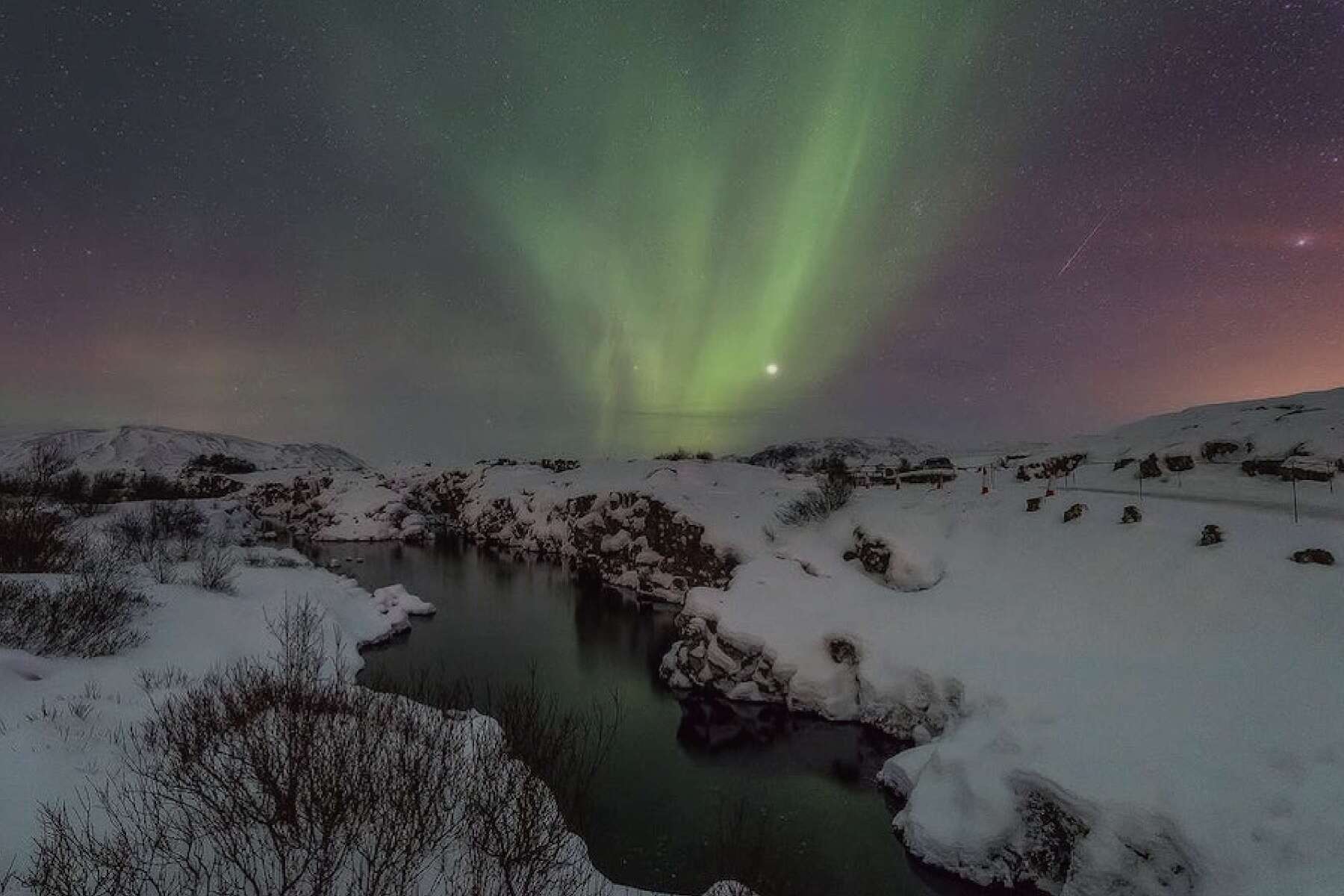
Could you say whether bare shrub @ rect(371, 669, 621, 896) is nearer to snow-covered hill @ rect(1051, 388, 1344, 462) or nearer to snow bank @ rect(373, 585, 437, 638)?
snow bank @ rect(373, 585, 437, 638)

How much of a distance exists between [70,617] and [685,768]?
81.2 ft

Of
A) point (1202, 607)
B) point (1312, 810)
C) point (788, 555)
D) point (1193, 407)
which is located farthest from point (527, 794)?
point (1193, 407)

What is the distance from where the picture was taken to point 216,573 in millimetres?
38844

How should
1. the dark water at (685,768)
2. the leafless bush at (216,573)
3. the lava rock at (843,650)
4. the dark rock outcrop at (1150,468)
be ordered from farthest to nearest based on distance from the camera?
1. the leafless bush at (216,573)
2. the dark rock outcrop at (1150,468)
3. the lava rock at (843,650)
4. the dark water at (685,768)

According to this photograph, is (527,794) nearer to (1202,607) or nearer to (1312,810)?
(1312,810)

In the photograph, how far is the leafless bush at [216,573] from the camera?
124 ft

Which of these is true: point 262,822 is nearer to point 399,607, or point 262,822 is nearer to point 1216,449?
point 399,607

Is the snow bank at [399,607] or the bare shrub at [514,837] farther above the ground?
the bare shrub at [514,837]

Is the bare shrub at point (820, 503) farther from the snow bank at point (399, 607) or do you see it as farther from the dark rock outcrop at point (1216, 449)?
the snow bank at point (399, 607)

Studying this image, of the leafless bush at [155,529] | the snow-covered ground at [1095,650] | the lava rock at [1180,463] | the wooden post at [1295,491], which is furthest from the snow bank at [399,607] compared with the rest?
the lava rock at [1180,463]

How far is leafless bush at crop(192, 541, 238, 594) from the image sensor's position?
124 ft

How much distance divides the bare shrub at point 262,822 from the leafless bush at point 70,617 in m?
12.7

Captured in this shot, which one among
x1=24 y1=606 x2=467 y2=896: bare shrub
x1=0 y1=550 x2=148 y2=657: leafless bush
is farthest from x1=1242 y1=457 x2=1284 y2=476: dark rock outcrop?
x1=0 y1=550 x2=148 y2=657: leafless bush

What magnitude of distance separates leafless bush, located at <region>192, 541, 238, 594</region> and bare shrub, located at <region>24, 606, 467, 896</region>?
28.7 m
